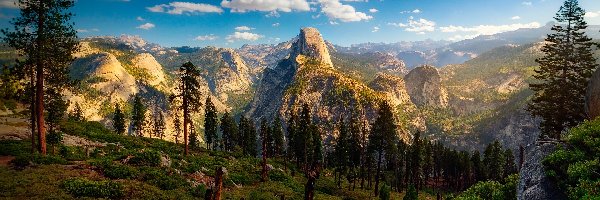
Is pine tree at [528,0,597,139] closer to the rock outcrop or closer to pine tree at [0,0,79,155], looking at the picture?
the rock outcrop

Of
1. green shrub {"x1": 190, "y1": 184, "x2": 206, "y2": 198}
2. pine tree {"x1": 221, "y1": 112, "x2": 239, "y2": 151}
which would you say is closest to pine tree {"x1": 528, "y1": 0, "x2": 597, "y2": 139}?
green shrub {"x1": 190, "y1": 184, "x2": 206, "y2": 198}

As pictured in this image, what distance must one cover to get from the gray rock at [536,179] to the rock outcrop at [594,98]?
10.3m

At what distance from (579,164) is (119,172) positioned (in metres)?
29.6

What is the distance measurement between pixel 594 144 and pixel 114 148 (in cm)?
4453

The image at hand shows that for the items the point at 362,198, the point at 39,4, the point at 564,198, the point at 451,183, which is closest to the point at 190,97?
the point at 39,4

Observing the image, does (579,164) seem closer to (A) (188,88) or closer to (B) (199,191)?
(B) (199,191)

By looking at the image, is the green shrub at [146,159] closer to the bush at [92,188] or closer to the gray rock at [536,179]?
the bush at [92,188]

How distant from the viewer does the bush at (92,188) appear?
23.1m

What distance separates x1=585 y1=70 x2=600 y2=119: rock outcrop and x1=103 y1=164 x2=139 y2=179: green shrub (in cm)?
3485

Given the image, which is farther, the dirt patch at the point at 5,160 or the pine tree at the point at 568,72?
the pine tree at the point at 568,72

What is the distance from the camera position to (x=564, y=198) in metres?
15.6

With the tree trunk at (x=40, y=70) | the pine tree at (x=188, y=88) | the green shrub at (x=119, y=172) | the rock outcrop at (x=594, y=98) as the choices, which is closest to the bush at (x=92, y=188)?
the green shrub at (x=119, y=172)

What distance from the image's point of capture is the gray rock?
16222mm

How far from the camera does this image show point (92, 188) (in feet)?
77.6
